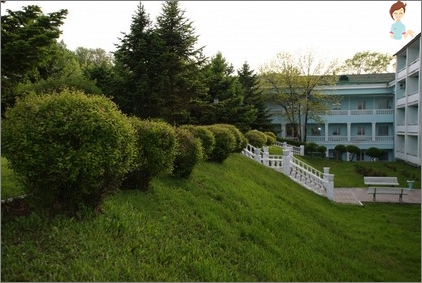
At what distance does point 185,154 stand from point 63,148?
13.6 ft

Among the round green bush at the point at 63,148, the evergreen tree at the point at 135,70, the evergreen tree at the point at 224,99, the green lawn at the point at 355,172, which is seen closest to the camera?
the round green bush at the point at 63,148

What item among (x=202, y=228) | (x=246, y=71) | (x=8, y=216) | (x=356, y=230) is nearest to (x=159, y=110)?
(x=356, y=230)

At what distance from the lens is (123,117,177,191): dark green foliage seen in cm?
675

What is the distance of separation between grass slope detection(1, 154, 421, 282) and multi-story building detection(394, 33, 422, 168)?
77.8ft

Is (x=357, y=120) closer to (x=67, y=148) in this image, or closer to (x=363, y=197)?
(x=363, y=197)

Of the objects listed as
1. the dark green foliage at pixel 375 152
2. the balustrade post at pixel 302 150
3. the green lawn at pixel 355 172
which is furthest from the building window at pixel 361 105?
the balustrade post at pixel 302 150

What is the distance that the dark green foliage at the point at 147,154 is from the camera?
22.2 feet

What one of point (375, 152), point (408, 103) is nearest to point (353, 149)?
point (375, 152)

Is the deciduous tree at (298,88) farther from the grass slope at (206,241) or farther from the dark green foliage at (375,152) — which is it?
the grass slope at (206,241)

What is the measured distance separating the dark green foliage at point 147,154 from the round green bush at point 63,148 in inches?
67.4

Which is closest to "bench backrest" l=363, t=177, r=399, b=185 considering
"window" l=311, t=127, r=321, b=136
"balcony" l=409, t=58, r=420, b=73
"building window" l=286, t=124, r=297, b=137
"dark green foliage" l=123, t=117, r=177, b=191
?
"dark green foliage" l=123, t=117, r=177, b=191

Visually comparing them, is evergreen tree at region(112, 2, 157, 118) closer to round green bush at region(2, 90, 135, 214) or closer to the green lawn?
the green lawn

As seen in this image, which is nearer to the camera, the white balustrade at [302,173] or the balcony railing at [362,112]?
the white balustrade at [302,173]

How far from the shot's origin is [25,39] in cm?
885
